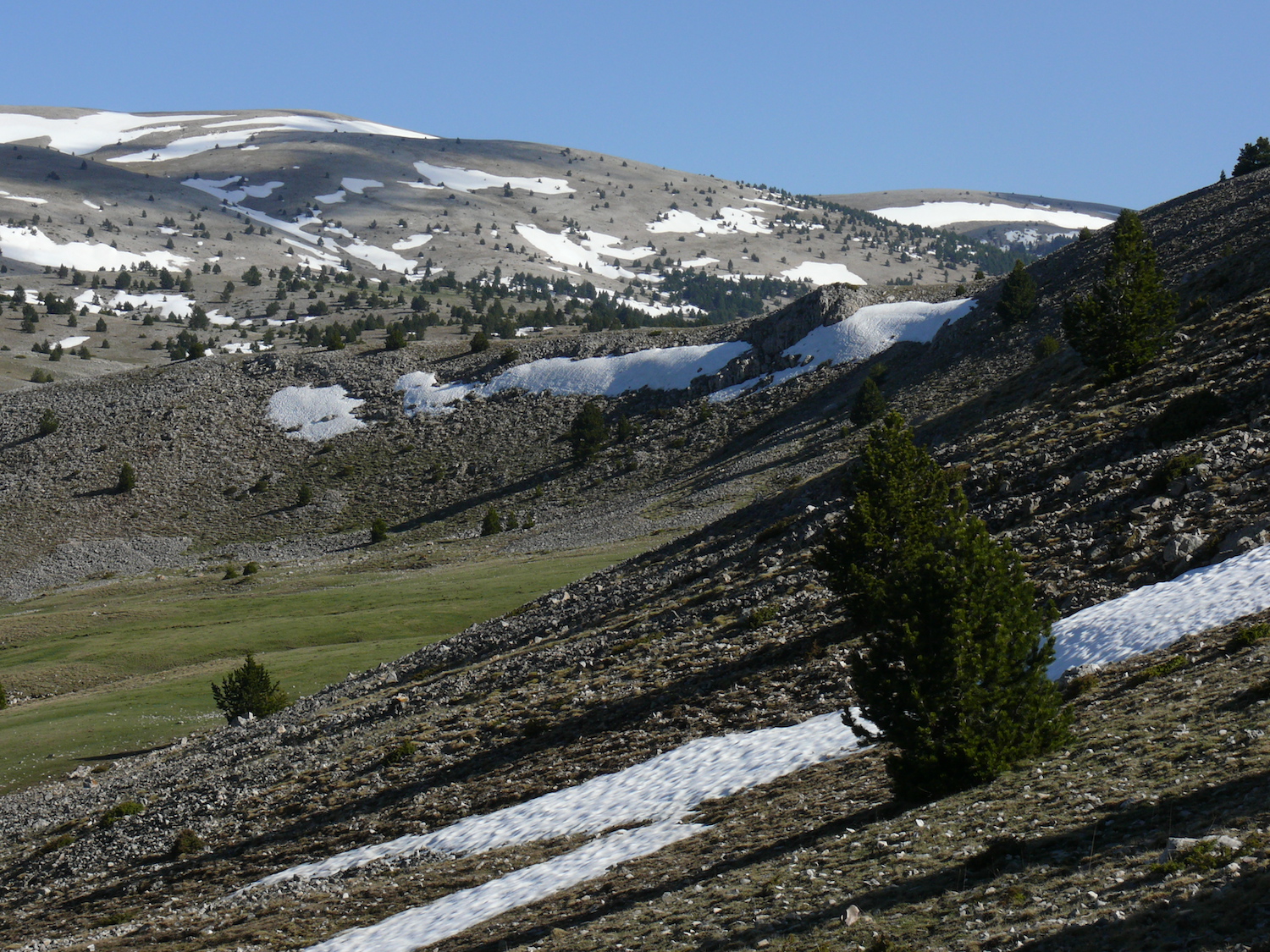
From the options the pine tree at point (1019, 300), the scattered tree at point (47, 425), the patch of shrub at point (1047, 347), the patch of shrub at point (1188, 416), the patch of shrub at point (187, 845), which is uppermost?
the scattered tree at point (47, 425)

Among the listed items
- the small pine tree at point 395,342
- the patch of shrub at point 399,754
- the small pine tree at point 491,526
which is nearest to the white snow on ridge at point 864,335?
the small pine tree at point 491,526

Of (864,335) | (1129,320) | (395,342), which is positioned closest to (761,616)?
(1129,320)

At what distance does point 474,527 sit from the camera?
93.2 m

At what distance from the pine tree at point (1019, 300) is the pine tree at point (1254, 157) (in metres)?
29.8

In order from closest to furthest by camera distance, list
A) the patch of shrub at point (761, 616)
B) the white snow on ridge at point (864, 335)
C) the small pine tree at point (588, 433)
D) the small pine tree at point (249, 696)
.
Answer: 1. the patch of shrub at point (761, 616)
2. the small pine tree at point (249, 696)
3. the white snow on ridge at point (864, 335)
4. the small pine tree at point (588, 433)

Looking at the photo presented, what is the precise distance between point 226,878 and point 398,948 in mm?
9483

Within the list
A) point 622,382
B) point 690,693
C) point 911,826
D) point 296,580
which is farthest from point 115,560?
point 911,826

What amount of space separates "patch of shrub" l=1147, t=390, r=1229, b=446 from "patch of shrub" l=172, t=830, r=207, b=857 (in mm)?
31990

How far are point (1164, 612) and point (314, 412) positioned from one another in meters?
111

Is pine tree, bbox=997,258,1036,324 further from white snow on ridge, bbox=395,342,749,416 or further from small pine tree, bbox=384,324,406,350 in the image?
small pine tree, bbox=384,324,406,350

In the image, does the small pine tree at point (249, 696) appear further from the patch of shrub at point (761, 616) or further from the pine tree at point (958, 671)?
the pine tree at point (958, 671)

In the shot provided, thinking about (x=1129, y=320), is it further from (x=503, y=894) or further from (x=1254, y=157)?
(x=1254, y=157)

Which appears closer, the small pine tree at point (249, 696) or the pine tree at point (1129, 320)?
the small pine tree at point (249, 696)

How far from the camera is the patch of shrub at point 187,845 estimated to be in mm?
26188
